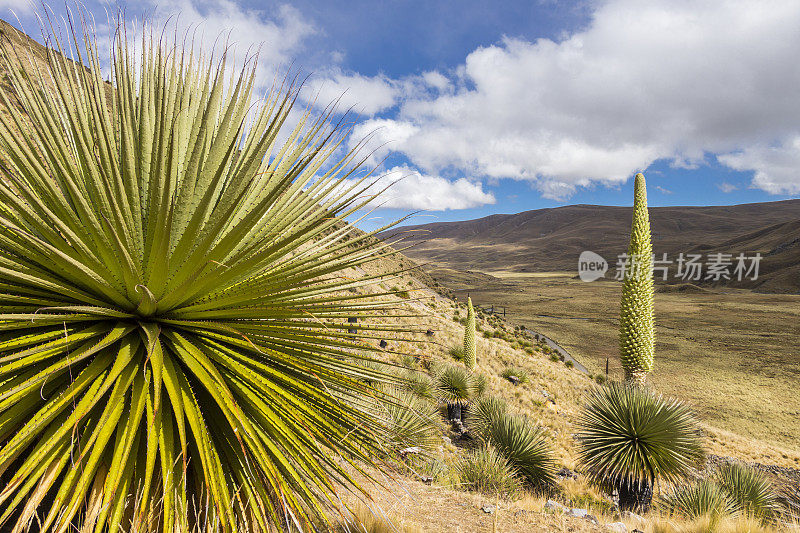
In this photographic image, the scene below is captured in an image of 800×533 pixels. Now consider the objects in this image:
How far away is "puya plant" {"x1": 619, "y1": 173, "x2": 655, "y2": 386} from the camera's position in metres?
6.07

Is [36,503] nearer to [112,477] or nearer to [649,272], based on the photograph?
[112,477]

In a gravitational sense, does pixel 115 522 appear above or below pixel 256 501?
above

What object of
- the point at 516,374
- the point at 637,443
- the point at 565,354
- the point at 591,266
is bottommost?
the point at 565,354

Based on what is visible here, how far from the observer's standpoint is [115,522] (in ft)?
5.16

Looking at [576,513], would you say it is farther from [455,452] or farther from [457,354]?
[457,354]

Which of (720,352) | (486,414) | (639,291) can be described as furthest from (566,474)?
(720,352)

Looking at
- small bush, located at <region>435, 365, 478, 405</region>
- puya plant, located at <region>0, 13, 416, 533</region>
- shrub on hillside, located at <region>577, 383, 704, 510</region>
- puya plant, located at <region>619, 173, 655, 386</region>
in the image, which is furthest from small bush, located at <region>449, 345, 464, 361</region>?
puya plant, located at <region>0, 13, 416, 533</region>

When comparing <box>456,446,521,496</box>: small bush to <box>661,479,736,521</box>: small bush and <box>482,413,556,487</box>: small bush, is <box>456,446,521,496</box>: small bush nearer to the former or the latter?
<box>482,413,556,487</box>: small bush

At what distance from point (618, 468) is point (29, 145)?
26.1 ft

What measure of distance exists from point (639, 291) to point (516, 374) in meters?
15.4

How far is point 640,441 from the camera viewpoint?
6.40 m

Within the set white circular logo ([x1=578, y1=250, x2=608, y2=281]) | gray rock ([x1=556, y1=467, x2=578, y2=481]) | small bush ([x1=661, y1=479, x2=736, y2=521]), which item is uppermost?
white circular logo ([x1=578, y1=250, x2=608, y2=281])

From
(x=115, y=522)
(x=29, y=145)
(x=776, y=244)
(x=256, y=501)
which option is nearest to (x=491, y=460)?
(x=256, y=501)

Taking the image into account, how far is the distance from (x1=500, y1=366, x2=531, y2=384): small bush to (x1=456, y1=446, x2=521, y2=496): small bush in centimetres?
1322
